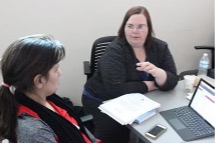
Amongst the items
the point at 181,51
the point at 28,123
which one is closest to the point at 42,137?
the point at 28,123

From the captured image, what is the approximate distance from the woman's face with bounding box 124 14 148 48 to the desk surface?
36 centimetres

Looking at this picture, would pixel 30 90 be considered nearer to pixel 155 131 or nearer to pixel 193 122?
pixel 155 131

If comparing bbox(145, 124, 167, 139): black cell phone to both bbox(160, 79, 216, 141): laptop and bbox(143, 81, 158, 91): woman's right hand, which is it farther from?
bbox(143, 81, 158, 91): woman's right hand

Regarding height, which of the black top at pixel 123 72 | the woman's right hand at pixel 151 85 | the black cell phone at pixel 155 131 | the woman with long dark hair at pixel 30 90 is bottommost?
the black cell phone at pixel 155 131

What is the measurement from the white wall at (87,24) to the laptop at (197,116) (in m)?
1.26

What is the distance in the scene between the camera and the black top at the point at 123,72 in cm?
172

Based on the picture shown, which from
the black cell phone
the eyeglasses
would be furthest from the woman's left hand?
the black cell phone

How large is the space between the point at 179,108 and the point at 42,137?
0.84 meters

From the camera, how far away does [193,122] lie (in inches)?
54.5

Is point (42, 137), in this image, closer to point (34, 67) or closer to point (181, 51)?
point (34, 67)

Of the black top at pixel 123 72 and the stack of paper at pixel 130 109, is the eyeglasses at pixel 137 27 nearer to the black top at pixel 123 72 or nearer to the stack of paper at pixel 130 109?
the black top at pixel 123 72

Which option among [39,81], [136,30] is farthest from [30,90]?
[136,30]

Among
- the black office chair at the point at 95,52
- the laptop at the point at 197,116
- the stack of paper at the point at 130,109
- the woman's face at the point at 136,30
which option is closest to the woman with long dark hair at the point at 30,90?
the stack of paper at the point at 130,109

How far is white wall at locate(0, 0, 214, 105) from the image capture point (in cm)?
229
